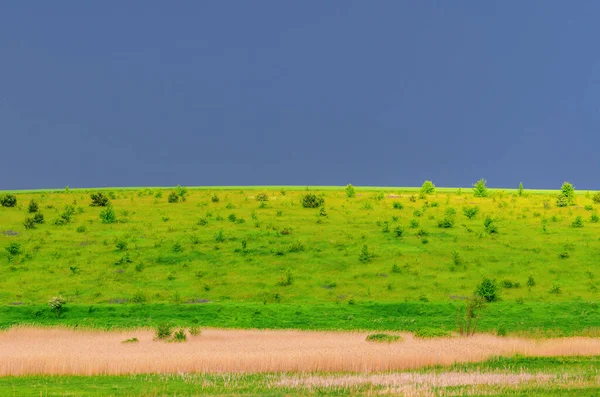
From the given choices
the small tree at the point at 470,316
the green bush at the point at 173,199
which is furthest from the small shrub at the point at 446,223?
the green bush at the point at 173,199

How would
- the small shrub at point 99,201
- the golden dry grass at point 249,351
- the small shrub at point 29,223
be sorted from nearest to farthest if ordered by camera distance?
the golden dry grass at point 249,351 → the small shrub at point 29,223 → the small shrub at point 99,201

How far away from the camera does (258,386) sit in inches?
735

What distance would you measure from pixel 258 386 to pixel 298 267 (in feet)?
112

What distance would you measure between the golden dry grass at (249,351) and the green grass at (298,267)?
23.1 ft

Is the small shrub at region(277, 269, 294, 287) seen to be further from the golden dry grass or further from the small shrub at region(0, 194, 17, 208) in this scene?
the small shrub at region(0, 194, 17, 208)

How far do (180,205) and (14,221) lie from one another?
19268 millimetres

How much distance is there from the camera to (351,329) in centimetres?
3772

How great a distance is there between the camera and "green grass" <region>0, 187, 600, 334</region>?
41906mm

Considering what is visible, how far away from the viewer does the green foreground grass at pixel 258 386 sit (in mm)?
17469

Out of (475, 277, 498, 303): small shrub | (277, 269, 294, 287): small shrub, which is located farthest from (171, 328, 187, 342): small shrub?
(475, 277, 498, 303): small shrub

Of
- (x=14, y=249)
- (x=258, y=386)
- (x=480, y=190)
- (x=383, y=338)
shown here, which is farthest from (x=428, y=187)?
(x=258, y=386)

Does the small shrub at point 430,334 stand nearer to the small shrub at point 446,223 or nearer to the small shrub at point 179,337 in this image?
Result: the small shrub at point 179,337

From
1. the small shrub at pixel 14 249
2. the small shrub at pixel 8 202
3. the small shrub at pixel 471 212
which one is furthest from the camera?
the small shrub at pixel 8 202

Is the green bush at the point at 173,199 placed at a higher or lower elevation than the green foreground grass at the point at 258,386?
higher
